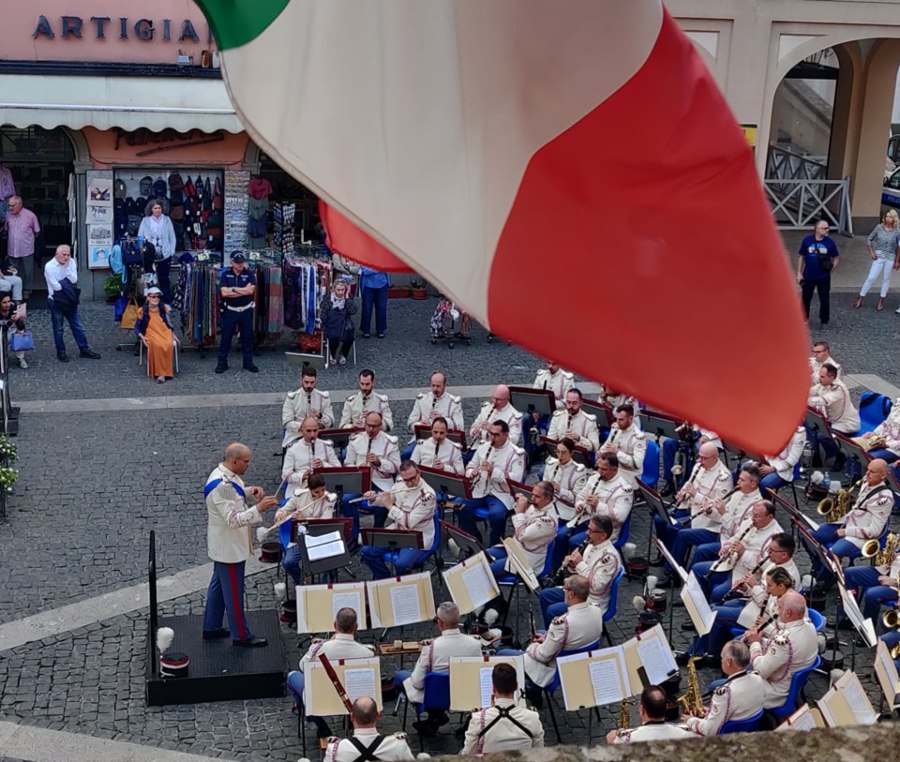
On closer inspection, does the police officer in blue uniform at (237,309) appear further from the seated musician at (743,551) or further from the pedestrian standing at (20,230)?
the seated musician at (743,551)

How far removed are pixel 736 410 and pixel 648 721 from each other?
4.34 meters

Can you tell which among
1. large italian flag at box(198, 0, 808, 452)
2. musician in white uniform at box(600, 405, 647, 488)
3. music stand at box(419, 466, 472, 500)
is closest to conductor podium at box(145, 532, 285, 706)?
music stand at box(419, 466, 472, 500)

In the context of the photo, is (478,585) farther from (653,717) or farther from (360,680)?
(653,717)

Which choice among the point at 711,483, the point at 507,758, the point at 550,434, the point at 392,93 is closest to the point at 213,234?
the point at 550,434

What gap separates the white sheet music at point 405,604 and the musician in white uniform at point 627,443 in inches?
148

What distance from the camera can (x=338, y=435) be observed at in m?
14.7

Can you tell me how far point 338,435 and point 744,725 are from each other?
6.32 metres

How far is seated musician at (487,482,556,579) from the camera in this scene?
12406 millimetres

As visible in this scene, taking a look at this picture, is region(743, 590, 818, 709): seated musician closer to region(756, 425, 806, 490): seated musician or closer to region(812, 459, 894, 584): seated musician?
region(812, 459, 894, 584): seated musician

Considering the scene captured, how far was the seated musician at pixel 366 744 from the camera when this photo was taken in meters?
8.62

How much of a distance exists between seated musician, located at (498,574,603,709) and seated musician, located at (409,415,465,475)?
150 inches

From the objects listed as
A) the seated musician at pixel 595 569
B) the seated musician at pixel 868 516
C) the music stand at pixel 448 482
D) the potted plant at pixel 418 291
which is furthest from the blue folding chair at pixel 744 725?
the potted plant at pixel 418 291

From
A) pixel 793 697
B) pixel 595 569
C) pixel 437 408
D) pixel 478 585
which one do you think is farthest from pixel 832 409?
pixel 793 697

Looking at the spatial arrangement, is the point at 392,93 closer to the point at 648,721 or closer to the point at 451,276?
the point at 451,276
